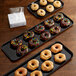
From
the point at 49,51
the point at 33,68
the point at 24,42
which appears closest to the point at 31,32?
the point at 24,42

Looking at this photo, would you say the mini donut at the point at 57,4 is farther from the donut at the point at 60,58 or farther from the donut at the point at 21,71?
the donut at the point at 21,71

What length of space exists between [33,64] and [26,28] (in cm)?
50

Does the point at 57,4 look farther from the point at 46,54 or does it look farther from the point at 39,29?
the point at 46,54

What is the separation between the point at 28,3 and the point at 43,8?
0.73 ft

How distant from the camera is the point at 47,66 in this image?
166 centimetres

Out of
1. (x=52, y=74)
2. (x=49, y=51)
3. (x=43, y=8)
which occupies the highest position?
(x=43, y=8)

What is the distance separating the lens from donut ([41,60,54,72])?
5.30ft

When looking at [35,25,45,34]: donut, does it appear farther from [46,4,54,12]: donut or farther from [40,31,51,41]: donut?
[46,4,54,12]: donut

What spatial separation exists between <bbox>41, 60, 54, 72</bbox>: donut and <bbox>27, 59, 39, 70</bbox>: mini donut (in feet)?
0.19

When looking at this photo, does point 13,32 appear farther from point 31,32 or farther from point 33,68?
point 33,68

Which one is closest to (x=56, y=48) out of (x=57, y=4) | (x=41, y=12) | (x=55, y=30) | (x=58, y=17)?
(x=55, y=30)

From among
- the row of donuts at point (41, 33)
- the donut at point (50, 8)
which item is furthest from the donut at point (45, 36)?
the donut at point (50, 8)

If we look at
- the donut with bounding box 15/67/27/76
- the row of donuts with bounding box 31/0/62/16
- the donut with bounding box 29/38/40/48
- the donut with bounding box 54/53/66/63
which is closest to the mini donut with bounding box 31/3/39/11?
the row of donuts with bounding box 31/0/62/16

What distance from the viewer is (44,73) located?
1.62 metres
